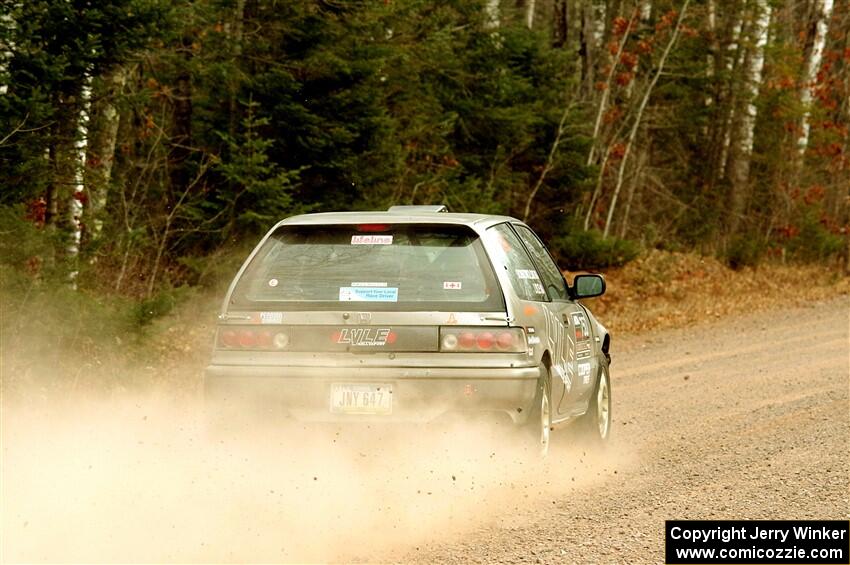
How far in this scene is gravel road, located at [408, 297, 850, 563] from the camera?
6363 mm

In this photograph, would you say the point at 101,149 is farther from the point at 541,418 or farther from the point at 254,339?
the point at 541,418

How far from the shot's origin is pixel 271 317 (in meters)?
7.09

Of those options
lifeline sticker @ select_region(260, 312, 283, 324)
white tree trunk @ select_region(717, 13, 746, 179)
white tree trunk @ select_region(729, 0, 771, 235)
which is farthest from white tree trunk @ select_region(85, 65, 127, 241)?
white tree trunk @ select_region(717, 13, 746, 179)

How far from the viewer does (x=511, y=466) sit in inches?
277

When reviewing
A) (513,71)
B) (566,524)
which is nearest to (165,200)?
(513,71)

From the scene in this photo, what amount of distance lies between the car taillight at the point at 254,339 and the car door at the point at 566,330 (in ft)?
5.58

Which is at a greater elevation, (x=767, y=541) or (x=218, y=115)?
(x=218, y=115)

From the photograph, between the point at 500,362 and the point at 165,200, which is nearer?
the point at 500,362

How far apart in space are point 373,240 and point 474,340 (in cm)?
89

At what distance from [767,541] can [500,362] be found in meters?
1.68

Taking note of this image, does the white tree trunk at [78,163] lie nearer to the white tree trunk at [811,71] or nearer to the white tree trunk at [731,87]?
the white tree trunk at [731,87]

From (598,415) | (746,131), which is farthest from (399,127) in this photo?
(746,131)

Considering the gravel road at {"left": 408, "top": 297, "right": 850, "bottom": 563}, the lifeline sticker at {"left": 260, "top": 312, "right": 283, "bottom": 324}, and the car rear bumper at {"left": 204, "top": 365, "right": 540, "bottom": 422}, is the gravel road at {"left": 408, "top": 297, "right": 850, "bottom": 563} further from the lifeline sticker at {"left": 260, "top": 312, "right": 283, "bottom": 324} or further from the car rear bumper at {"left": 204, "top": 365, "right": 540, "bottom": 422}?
the lifeline sticker at {"left": 260, "top": 312, "right": 283, "bottom": 324}

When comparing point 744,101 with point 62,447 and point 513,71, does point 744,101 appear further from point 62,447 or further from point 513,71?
point 62,447
